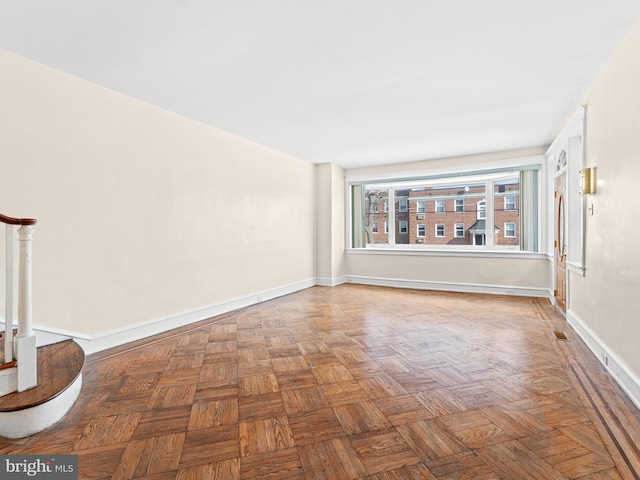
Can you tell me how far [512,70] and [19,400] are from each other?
3.98 meters

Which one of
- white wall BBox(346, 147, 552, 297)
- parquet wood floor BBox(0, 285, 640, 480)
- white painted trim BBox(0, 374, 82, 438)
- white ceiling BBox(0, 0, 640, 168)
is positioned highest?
white ceiling BBox(0, 0, 640, 168)

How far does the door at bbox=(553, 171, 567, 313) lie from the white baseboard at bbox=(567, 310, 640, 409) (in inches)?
33.8

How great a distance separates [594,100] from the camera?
118 inches

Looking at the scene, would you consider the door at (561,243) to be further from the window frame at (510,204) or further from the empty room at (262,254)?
the window frame at (510,204)

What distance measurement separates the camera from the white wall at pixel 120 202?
105 inches

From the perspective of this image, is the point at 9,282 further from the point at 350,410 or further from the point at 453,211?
the point at 453,211

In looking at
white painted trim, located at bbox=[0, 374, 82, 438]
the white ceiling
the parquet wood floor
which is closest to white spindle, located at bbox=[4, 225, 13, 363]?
white painted trim, located at bbox=[0, 374, 82, 438]

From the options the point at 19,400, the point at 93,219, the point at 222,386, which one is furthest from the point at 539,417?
the point at 93,219

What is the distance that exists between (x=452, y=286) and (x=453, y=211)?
4.63 ft

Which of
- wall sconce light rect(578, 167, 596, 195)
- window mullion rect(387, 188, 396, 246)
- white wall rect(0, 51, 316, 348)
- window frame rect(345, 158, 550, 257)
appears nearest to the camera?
white wall rect(0, 51, 316, 348)

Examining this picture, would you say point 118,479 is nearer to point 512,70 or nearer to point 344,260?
point 512,70

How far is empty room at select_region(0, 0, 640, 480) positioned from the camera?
1774 mm

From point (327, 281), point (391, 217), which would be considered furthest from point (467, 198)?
point (327, 281)

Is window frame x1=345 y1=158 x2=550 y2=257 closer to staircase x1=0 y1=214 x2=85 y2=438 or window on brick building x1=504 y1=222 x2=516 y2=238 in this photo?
window on brick building x1=504 y1=222 x2=516 y2=238
